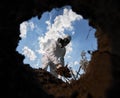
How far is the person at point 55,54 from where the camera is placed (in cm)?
989

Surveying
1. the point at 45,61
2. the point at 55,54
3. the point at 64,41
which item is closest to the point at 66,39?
the point at 64,41

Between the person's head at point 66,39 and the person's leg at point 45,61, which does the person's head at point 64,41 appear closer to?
the person's head at point 66,39

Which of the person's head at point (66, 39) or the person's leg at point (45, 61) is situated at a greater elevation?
the person's head at point (66, 39)

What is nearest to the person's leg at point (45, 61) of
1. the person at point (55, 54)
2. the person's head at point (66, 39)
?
the person at point (55, 54)

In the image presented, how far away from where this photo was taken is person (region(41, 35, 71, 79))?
989cm

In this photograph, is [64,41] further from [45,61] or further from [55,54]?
[45,61]

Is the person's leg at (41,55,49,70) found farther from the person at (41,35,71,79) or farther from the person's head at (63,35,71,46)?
the person's head at (63,35,71,46)

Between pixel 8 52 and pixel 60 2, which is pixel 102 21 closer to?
pixel 60 2

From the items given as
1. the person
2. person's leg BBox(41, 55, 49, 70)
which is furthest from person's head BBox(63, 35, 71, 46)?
person's leg BBox(41, 55, 49, 70)

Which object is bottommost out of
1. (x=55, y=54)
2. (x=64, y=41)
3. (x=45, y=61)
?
(x=45, y=61)

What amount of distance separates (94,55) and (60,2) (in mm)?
899

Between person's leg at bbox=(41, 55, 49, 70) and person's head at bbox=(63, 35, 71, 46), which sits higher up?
person's head at bbox=(63, 35, 71, 46)

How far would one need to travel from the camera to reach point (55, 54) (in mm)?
10031

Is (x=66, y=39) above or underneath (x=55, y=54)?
above
